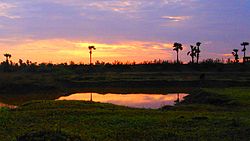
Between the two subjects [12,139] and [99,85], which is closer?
[12,139]

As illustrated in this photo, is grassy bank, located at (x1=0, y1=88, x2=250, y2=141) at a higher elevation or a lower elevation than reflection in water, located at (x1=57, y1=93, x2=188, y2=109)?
higher

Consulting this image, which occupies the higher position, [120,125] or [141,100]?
Result: [120,125]

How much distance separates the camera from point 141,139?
16109 mm

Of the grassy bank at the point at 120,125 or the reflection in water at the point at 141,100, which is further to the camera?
the reflection in water at the point at 141,100

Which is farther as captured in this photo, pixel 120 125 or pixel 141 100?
pixel 141 100

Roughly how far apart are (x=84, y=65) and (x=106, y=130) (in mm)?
87156

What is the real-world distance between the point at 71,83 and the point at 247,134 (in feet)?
169

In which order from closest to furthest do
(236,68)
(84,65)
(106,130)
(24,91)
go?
(106,130), (24,91), (236,68), (84,65)

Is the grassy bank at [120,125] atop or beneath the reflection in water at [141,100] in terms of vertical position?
atop

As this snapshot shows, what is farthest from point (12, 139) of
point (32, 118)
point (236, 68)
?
point (236, 68)

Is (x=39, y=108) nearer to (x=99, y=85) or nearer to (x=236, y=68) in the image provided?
(x=99, y=85)

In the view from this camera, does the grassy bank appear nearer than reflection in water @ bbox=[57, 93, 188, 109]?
Yes

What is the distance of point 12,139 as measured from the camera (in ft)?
51.6

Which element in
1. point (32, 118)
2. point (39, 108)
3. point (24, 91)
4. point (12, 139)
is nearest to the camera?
point (12, 139)
